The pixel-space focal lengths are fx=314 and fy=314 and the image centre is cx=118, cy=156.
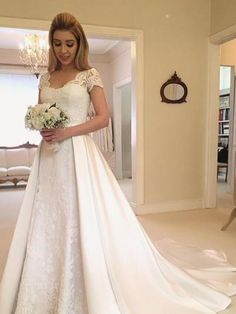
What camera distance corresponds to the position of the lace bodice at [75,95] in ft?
5.03

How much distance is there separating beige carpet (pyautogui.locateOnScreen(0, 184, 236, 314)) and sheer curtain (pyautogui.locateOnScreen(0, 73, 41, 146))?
2.49 m

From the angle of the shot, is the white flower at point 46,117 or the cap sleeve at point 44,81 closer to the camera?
the white flower at point 46,117

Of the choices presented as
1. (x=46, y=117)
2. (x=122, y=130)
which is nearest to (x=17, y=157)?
(x=122, y=130)

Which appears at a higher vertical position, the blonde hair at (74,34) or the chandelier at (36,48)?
the chandelier at (36,48)

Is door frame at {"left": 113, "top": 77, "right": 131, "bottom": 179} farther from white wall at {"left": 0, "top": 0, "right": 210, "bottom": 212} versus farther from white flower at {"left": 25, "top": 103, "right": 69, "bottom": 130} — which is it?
white flower at {"left": 25, "top": 103, "right": 69, "bottom": 130}

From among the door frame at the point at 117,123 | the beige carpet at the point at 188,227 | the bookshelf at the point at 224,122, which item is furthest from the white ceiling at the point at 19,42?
the beige carpet at the point at 188,227

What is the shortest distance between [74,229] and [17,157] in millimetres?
5265

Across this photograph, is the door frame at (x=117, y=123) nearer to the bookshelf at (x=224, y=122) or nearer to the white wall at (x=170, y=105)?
the bookshelf at (x=224, y=122)

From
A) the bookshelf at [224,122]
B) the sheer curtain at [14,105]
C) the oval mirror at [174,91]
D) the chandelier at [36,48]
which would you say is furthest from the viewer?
the bookshelf at [224,122]

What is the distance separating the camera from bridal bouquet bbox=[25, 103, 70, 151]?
4.64 feet

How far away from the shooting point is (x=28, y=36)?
495cm

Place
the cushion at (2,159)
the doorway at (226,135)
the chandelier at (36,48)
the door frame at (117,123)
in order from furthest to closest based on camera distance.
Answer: the door frame at (117,123) < the cushion at (2,159) < the doorway at (226,135) < the chandelier at (36,48)

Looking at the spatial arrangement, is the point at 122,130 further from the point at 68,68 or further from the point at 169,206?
the point at 68,68

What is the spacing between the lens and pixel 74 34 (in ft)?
4.99
